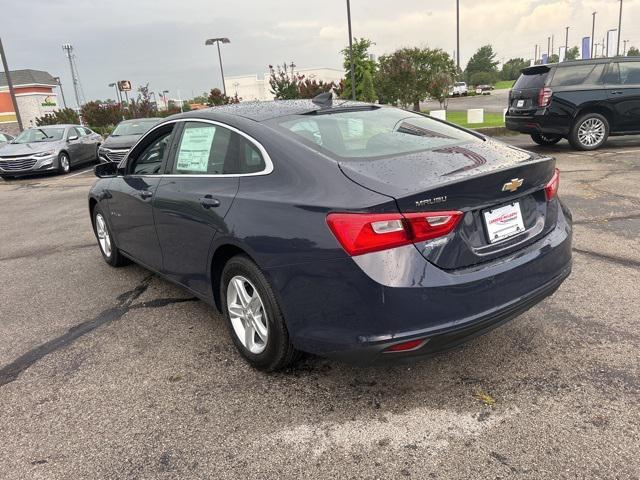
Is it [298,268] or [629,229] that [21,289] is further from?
[629,229]

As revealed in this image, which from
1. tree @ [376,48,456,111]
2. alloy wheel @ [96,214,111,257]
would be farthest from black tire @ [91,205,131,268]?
tree @ [376,48,456,111]

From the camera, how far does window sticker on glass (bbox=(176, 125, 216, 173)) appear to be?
11.3 feet

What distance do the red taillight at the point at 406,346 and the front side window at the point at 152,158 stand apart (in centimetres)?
240

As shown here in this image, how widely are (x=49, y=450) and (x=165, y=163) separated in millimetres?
2065

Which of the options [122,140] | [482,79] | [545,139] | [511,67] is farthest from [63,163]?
[511,67]

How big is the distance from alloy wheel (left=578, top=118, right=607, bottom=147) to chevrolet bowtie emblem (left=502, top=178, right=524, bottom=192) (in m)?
9.49

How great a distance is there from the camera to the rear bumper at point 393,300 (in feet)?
7.71

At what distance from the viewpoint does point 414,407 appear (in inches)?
107

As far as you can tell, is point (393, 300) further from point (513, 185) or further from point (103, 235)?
point (103, 235)

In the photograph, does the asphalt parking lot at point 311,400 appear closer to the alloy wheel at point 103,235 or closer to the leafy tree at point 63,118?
the alloy wheel at point 103,235

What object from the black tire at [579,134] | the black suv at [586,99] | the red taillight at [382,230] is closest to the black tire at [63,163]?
the black suv at [586,99]

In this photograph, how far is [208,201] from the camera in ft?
10.5

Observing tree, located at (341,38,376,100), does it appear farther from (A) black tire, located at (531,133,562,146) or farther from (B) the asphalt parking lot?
(B) the asphalt parking lot

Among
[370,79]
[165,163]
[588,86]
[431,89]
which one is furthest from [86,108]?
[165,163]
